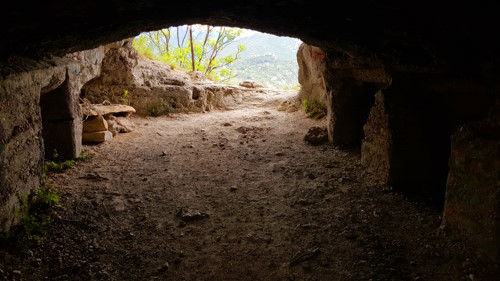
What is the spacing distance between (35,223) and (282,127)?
200 inches

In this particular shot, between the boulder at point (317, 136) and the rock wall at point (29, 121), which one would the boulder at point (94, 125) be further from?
the boulder at point (317, 136)

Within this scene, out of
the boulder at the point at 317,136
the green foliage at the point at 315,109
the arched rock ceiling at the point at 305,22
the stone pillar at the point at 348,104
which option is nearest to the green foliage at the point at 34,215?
the arched rock ceiling at the point at 305,22

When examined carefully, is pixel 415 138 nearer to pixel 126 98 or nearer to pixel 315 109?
pixel 315 109

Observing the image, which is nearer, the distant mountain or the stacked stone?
the stacked stone

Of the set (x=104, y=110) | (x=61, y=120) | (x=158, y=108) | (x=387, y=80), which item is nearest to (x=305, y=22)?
(x=387, y=80)

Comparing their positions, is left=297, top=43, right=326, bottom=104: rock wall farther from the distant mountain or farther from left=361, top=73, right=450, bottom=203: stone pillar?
the distant mountain

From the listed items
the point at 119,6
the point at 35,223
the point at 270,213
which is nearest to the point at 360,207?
the point at 270,213

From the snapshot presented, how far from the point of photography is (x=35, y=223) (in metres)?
2.99

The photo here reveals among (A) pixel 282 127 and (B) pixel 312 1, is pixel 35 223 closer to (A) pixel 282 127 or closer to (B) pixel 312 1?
(B) pixel 312 1

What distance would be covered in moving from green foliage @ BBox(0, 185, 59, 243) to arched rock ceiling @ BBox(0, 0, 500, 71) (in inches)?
53.7

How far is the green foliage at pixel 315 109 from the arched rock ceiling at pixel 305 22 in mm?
4195

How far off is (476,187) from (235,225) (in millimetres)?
2076

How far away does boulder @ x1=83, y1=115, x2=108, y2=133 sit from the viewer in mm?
5664

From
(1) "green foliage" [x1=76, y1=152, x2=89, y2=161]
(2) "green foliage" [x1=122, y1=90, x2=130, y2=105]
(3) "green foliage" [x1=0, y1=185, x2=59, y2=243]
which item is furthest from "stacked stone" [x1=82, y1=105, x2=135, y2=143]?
(3) "green foliage" [x1=0, y1=185, x2=59, y2=243]
